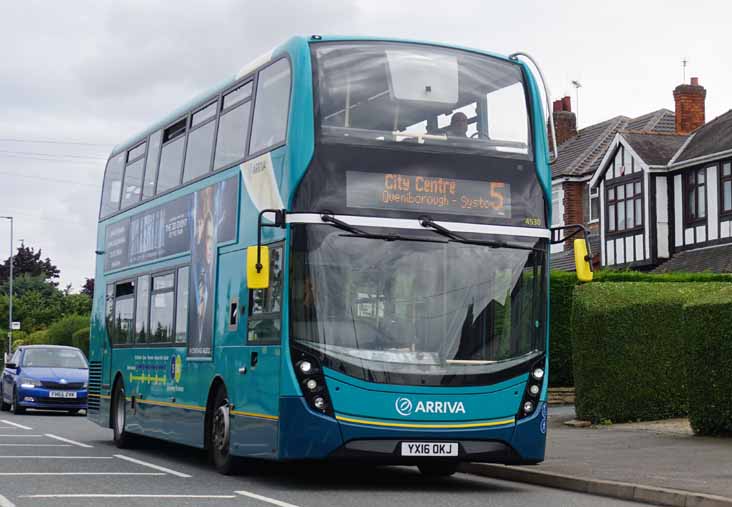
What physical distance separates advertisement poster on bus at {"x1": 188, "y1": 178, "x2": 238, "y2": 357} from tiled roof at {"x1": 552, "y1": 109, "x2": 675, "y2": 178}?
34.7m

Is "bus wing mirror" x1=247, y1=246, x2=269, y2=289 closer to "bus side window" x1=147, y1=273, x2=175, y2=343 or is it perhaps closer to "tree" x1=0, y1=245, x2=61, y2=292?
"bus side window" x1=147, y1=273, x2=175, y2=343

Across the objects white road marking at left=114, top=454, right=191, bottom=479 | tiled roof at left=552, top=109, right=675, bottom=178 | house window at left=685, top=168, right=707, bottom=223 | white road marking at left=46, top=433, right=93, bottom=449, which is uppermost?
tiled roof at left=552, top=109, right=675, bottom=178

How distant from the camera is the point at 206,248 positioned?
1550 cm

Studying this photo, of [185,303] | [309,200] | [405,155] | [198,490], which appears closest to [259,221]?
[309,200]

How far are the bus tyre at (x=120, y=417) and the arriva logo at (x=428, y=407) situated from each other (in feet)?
24.6

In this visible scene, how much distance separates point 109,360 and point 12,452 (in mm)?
2719

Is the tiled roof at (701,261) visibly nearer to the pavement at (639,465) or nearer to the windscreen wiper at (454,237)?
the pavement at (639,465)

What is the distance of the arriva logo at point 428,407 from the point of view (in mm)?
12656

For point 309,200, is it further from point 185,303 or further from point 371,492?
point 185,303

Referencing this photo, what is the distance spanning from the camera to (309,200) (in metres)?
12.8

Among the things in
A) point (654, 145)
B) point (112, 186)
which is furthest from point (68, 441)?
point (654, 145)

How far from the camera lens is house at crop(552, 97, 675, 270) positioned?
48750mm

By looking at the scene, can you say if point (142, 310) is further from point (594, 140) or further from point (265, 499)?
point (594, 140)

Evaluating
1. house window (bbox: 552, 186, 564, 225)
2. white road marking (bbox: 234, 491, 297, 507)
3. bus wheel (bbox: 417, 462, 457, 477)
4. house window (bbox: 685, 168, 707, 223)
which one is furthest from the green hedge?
house window (bbox: 552, 186, 564, 225)
